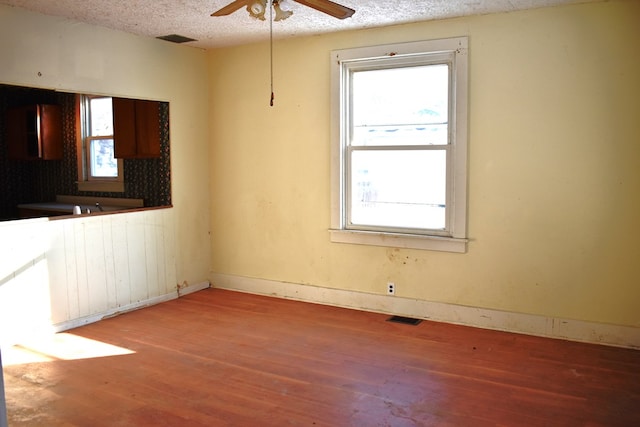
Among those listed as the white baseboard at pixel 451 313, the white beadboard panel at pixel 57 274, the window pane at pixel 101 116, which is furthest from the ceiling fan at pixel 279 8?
the window pane at pixel 101 116

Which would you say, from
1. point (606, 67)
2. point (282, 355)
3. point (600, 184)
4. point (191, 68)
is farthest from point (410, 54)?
point (282, 355)

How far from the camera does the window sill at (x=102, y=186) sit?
20.8ft

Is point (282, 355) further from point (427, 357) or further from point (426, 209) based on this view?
point (426, 209)

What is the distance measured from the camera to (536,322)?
4426mm

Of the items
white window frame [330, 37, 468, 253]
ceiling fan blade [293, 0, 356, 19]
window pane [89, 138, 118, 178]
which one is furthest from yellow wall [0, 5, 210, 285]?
ceiling fan blade [293, 0, 356, 19]

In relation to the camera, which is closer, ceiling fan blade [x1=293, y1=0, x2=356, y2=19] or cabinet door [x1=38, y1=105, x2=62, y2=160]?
ceiling fan blade [x1=293, y1=0, x2=356, y2=19]

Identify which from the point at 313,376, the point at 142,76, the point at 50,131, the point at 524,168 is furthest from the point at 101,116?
the point at 524,168

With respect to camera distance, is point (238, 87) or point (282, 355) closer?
point (282, 355)

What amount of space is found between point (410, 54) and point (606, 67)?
1.52 meters

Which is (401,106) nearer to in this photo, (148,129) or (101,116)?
(148,129)

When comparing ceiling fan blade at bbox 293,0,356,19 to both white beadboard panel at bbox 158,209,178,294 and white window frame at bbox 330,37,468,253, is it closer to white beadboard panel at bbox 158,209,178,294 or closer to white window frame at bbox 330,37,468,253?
white window frame at bbox 330,37,468,253

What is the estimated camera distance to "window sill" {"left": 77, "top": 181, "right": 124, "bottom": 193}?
6.34m

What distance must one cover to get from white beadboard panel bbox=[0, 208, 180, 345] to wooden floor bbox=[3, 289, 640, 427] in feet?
0.67

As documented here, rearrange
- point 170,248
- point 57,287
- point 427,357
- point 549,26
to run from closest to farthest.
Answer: point 427,357, point 549,26, point 57,287, point 170,248
